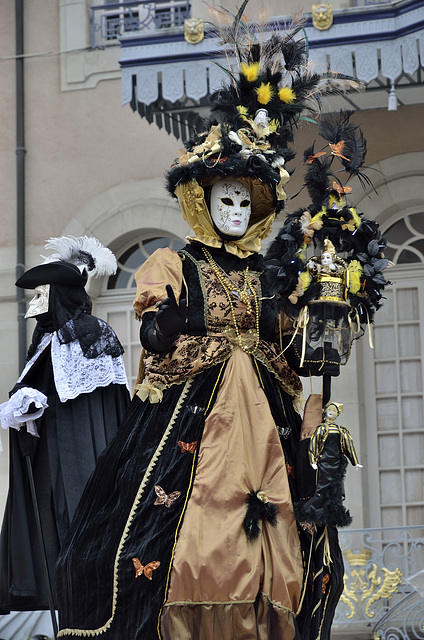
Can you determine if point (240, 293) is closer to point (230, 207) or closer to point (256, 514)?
point (230, 207)

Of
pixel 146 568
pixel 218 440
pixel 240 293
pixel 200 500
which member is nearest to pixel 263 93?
pixel 240 293

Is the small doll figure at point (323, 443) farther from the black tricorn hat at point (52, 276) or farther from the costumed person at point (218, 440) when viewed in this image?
the black tricorn hat at point (52, 276)

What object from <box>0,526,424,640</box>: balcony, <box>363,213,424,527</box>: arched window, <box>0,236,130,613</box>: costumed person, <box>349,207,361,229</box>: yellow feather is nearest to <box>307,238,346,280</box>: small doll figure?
<box>349,207,361,229</box>: yellow feather

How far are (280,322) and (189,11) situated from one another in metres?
7.14

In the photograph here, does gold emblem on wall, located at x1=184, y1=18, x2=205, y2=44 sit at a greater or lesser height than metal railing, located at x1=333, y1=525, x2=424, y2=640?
greater

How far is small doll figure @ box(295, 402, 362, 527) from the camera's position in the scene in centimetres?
531

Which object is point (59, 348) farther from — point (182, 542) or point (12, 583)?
point (182, 542)

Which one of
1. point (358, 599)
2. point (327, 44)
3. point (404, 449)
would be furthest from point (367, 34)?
point (358, 599)

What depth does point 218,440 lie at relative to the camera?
215 inches

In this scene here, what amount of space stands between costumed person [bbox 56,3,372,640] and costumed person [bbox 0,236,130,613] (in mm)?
905

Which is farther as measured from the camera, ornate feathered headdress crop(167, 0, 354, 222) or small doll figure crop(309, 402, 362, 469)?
ornate feathered headdress crop(167, 0, 354, 222)

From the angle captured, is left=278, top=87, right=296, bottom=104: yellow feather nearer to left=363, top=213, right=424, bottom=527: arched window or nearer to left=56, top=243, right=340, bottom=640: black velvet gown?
left=56, top=243, right=340, bottom=640: black velvet gown

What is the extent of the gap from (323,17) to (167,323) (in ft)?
17.8

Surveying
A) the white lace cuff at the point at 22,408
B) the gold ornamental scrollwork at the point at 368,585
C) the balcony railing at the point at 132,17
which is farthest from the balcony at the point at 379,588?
the balcony railing at the point at 132,17
